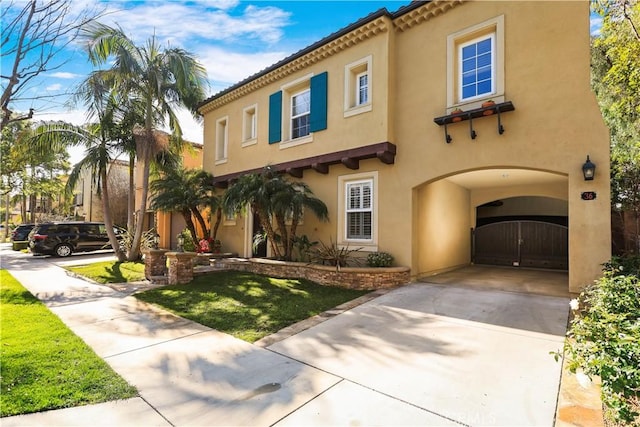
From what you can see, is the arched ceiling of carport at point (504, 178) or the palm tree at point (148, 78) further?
the palm tree at point (148, 78)

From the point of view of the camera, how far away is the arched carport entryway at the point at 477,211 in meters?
9.86

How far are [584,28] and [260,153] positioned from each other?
10.2 m

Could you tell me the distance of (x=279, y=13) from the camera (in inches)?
317

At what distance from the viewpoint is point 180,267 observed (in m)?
9.49

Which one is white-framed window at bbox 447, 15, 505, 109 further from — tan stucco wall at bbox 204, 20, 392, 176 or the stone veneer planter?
the stone veneer planter

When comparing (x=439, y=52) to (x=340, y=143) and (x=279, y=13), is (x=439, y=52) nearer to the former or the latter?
(x=340, y=143)

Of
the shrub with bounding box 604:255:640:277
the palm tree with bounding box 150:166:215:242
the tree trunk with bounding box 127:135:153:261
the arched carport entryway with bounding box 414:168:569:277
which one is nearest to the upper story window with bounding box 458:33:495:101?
the arched carport entryway with bounding box 414:168:569:277

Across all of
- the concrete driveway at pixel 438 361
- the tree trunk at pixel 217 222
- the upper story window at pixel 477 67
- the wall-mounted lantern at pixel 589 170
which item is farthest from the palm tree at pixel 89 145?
the wall-mounted lantern at pixel 589 170

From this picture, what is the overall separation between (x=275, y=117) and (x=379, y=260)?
6856mm

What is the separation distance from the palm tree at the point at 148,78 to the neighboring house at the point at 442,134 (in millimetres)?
2090

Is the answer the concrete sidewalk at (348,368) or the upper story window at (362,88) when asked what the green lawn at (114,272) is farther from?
the upper story window at (362,88)

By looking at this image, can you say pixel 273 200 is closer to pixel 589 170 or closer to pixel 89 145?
pixel 589 170

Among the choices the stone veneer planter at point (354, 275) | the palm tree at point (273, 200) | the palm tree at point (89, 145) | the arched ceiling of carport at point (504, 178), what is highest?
the palm tree at point (89, 145)

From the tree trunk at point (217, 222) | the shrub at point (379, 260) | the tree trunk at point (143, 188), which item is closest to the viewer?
the shrub at point (379, 260)
